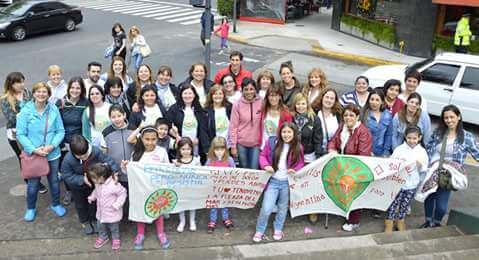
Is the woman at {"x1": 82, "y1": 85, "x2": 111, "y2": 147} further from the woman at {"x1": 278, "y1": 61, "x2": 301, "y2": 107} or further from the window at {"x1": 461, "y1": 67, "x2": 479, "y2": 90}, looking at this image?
the window at {"x1": 461, "y1": 67, "x2": 479, "y2": 90}

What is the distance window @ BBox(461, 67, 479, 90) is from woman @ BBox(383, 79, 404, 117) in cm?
427

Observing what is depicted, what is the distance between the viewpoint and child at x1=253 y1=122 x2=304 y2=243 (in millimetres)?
5426

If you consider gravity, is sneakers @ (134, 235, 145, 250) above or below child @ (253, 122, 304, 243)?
below

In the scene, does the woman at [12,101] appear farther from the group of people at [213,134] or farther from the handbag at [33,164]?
the handbag at [33,164]

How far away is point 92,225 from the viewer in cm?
564

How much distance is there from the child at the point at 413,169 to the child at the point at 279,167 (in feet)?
4.09

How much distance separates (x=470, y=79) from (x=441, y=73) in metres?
0.61

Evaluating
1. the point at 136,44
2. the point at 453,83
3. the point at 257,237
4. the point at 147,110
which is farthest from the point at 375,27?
the point at 257,237

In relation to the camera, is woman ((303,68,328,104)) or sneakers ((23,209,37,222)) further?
woman ((303,68,328,104))

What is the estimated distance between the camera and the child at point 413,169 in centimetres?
541

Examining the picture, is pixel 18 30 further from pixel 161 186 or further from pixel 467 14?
pixel 467 14

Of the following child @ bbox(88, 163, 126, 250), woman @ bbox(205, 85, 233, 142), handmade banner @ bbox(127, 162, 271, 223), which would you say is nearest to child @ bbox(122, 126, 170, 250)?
handmade banner @ bbox(127, 162, 271, 223)

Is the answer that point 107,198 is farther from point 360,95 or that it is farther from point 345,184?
point 360,95

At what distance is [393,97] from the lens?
20.5 ft
